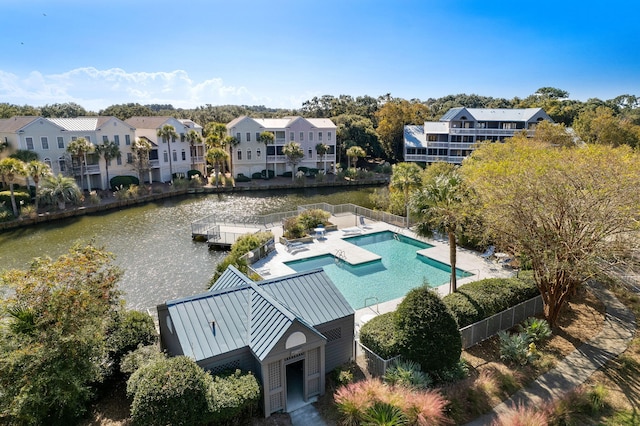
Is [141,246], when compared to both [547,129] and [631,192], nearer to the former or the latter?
[631,192]

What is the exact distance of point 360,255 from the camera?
2327cm

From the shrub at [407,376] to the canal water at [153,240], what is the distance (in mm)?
11234

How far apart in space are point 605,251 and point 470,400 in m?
6.26

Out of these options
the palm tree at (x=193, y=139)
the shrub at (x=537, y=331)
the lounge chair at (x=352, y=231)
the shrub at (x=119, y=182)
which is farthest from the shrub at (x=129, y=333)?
the palm tree at (x=193, y=139)

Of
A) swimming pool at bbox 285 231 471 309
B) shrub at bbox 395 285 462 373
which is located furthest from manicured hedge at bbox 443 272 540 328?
swimming pool at bbox 285 231 471 309

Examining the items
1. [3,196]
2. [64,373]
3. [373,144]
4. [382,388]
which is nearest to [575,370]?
[382,388]

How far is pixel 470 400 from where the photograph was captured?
412 inches

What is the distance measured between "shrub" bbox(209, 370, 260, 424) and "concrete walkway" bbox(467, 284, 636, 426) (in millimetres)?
5470

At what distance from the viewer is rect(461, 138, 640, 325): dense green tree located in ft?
38.5

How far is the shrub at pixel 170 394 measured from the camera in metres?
8.27

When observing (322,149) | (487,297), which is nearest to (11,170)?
(322,149)

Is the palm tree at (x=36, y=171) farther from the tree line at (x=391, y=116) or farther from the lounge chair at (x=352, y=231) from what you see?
the tree line at (x=391, y=116)

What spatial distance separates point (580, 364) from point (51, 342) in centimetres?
1482

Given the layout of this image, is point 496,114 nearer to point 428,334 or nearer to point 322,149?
point 322,149
